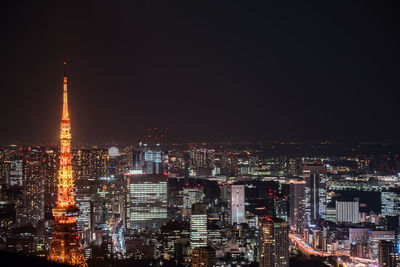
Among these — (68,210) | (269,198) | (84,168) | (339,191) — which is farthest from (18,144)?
(339,191)

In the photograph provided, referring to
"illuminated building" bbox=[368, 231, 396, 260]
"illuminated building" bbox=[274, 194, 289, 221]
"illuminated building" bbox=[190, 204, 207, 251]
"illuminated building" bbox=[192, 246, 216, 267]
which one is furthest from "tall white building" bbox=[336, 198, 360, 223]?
"illuminated building" bbox=[192, 246, 216, 267]

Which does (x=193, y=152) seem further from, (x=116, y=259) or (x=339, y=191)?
(x=116, y=259)

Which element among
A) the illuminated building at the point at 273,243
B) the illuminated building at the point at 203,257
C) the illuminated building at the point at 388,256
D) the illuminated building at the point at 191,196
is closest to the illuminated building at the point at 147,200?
the illuminated building at the point at 191,196

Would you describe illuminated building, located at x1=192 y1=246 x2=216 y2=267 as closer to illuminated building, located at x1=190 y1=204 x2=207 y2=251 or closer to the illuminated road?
illuminated building, located at x1=190 y1=204 x2=207 y2=251

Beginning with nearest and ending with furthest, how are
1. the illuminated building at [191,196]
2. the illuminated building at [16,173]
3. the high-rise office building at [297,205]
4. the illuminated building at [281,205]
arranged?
the illuminated building at [16,173] < the high-rise office building at [297,205] < the illuminated building at [281,205] < the illuminated building at [191,196]

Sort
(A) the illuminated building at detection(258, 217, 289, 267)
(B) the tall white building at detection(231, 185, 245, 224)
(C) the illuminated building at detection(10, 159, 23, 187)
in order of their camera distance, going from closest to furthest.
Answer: (A) the illuminated building at detection(258, 217, 289, 267) → (C) the illuminated building at detection(10, 159, 23, 187) → (B) the tall white building at detection(231, 185, 245, 224)

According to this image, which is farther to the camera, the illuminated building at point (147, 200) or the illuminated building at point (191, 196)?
the illuminated building at point (191, 196)

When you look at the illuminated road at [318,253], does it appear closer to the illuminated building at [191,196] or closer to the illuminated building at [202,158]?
the illuminated building at [191,196]
